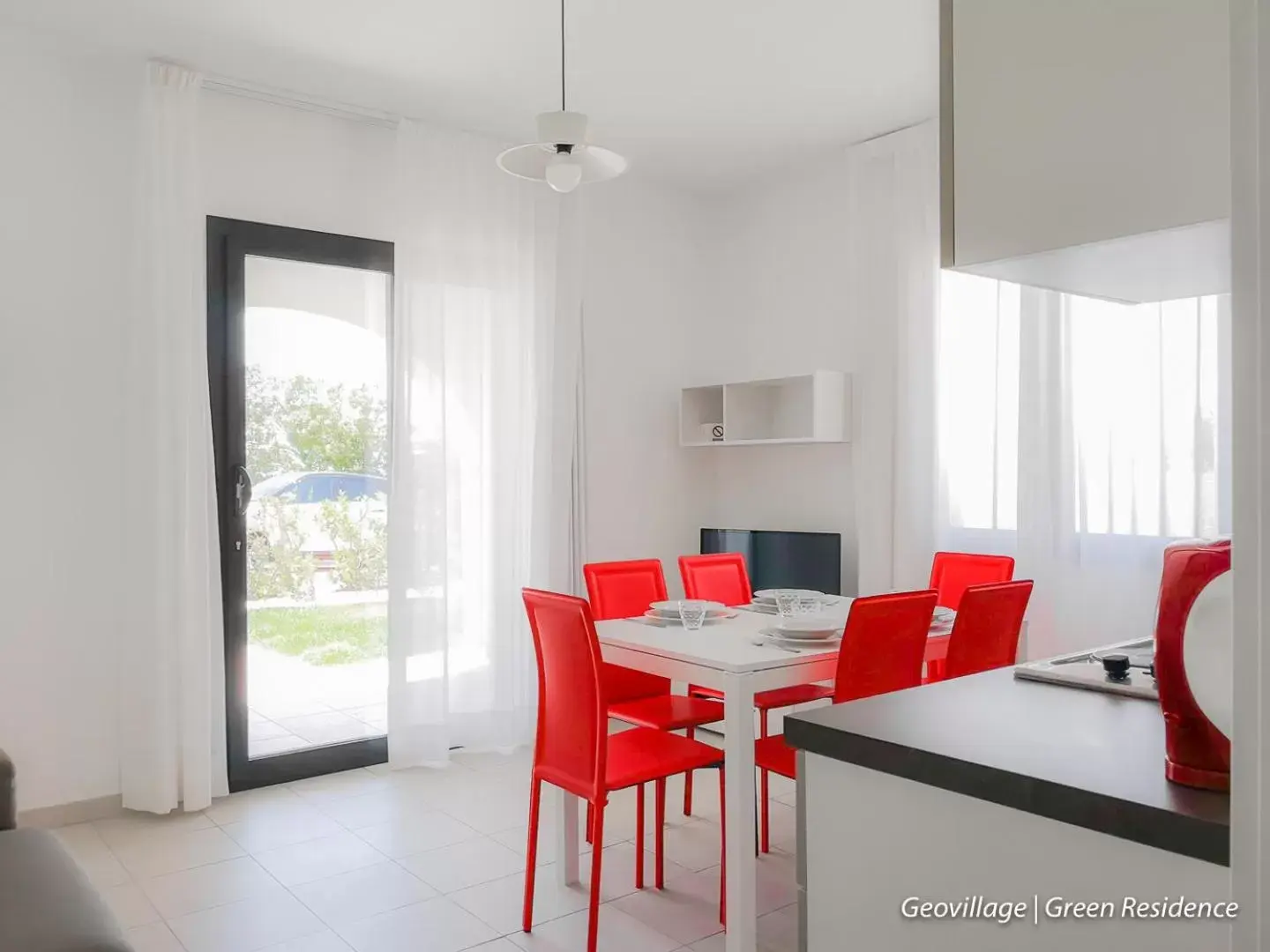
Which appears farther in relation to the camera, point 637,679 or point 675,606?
point 637,679

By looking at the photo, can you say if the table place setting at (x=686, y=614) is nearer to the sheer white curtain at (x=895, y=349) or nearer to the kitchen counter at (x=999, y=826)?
the sheer white curtain at (x=895, y=349)

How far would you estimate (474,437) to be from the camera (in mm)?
4531

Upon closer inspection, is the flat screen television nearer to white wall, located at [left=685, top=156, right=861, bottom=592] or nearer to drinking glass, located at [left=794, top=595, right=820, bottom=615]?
white wall, located at [left=685, top=156, right=861, bottom=592]

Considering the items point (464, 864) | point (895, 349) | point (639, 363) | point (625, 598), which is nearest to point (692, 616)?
point (625, 598)

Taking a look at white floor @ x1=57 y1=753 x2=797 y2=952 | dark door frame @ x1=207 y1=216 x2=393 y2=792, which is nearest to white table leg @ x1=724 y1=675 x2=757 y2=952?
white floor @ x1=57 y1=753 x2=797 y2=952

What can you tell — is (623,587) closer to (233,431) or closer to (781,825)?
(781,825)

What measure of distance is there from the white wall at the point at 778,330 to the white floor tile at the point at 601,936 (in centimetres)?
233

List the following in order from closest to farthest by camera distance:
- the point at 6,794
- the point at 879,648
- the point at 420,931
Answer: the point at 6,794, the point at 879,648, the point at 420,931

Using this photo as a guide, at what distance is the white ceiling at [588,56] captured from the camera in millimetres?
3312

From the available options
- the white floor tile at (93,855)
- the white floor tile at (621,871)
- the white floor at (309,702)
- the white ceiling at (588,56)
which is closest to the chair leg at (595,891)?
the white floor tile at (621,871)

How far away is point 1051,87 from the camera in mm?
1256

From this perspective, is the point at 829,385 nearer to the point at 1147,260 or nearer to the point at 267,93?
the point at 267,93

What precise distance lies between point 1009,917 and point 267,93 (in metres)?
4.10

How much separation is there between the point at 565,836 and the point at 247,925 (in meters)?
0.97
